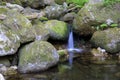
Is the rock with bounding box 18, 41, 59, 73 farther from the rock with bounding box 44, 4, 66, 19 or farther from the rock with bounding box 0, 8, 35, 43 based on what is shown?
the rock with bounding box 44, 4, 66, 19

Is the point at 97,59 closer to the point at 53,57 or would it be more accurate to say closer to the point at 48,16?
the point at 53,57

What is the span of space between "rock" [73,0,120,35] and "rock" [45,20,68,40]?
53 centimetres

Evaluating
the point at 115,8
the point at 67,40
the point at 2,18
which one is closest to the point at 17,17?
the point at 2,18

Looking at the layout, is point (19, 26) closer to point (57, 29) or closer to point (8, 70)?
point (8, 70)

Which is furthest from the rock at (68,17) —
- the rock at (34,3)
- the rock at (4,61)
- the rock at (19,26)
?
the rock at (4,61)

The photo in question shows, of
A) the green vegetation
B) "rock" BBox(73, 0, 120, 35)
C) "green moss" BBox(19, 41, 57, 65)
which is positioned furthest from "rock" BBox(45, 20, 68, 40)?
"green moss" BBox(19, 41, 57, 65)

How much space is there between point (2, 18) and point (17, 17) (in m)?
0.52

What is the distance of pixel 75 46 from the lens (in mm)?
11258

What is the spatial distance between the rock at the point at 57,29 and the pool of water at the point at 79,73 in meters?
1.66

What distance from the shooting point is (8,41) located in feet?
28.1

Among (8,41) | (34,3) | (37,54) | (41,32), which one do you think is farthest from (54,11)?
(37,54)

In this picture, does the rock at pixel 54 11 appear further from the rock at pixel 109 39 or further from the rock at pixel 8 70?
the rock at pixel 8 70

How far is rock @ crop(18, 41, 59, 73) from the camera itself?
8.25 metres

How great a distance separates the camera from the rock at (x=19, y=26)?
29.4 feet
